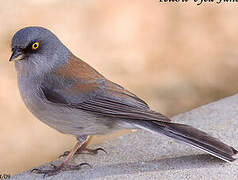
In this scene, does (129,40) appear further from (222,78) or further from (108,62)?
(222,78)

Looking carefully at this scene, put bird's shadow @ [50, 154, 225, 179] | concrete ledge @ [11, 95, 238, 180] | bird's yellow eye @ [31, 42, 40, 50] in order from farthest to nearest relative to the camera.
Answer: bird's yellow eye @ [31, 42, 40, 50]
bird's shadow @ [50, 154, 225, 179]
concrete ledge @ [11, 95, 238, 180]

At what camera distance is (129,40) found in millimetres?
7281

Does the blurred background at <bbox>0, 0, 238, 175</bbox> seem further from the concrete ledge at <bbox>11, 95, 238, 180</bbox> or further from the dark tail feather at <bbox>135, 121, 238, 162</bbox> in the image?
the dark tail feather at <bbox>135, 121, 238, 162</bbox>

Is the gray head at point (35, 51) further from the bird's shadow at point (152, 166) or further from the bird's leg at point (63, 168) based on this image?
the bird's shadow at point (152, 166)

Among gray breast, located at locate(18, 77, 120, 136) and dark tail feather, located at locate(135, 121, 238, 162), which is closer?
dark tail feather, located at locate(135, 121, 238, 162)

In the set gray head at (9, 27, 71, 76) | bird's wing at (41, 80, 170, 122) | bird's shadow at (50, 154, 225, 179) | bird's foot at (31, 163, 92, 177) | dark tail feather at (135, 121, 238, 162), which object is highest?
gray head at (9, 27, 71, 76)

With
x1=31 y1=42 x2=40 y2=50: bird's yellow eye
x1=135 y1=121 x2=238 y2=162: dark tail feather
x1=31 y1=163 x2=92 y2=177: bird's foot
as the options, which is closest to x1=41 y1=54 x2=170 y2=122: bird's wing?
x1=135 y1=121 x2=238 y2=162: dark tail feather

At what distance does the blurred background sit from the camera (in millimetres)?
6469

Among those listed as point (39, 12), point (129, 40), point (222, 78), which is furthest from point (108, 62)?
point (222, 78)

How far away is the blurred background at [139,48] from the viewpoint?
647 centimetres

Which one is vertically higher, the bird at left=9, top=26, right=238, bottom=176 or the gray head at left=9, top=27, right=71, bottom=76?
the gray head at left=9, top=27, right=71, bottom=76

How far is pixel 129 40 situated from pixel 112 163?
3.10 m

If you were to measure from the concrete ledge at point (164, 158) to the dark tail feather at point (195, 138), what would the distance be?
109 mm

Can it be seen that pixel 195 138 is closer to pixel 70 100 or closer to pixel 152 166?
pixel 152 166
